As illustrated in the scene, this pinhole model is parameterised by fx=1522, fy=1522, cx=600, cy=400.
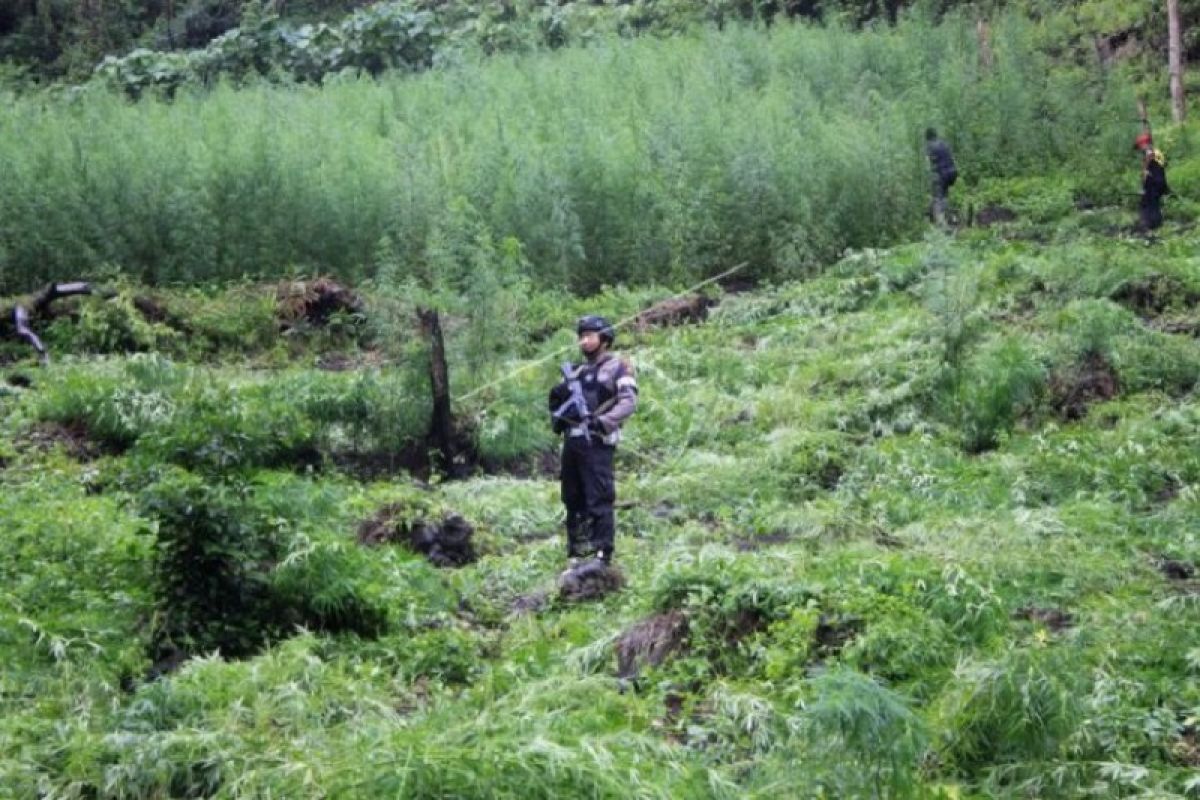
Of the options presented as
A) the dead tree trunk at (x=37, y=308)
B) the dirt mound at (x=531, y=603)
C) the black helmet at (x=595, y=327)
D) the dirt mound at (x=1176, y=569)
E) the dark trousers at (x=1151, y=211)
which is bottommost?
the dark trousers at (x=1151, y=211)

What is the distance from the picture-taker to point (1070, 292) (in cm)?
1289

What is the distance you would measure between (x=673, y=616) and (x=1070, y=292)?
7423mm

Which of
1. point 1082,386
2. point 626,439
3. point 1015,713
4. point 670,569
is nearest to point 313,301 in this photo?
point 626,439

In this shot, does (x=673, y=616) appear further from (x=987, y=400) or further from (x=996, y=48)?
(x=996, y=48)

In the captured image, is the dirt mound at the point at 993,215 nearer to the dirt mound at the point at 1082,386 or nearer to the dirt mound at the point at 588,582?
the dirt mound at the point at 1082,386

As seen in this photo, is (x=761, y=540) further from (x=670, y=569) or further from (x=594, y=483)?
(x=670, y=569)

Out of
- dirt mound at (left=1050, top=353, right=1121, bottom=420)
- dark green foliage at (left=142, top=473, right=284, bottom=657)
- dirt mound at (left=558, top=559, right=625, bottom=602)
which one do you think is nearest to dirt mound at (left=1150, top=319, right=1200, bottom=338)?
dirt mound at (left=1050, top=353, right=1121, bottom=420)

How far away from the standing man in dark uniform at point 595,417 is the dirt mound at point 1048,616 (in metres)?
2.19

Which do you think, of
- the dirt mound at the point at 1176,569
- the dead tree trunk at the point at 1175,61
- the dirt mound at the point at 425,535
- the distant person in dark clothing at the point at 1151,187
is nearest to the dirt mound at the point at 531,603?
the dirt mound at the point at 425,535

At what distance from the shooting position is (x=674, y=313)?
Result: 581 inches

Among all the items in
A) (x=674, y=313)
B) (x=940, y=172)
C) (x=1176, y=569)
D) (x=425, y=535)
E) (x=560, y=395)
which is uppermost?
(x=560, y=395)

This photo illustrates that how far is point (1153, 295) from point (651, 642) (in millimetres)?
7902

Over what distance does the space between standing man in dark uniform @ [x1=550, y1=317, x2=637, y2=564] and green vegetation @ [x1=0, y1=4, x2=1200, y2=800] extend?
39cm

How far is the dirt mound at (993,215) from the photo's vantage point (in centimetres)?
1709
